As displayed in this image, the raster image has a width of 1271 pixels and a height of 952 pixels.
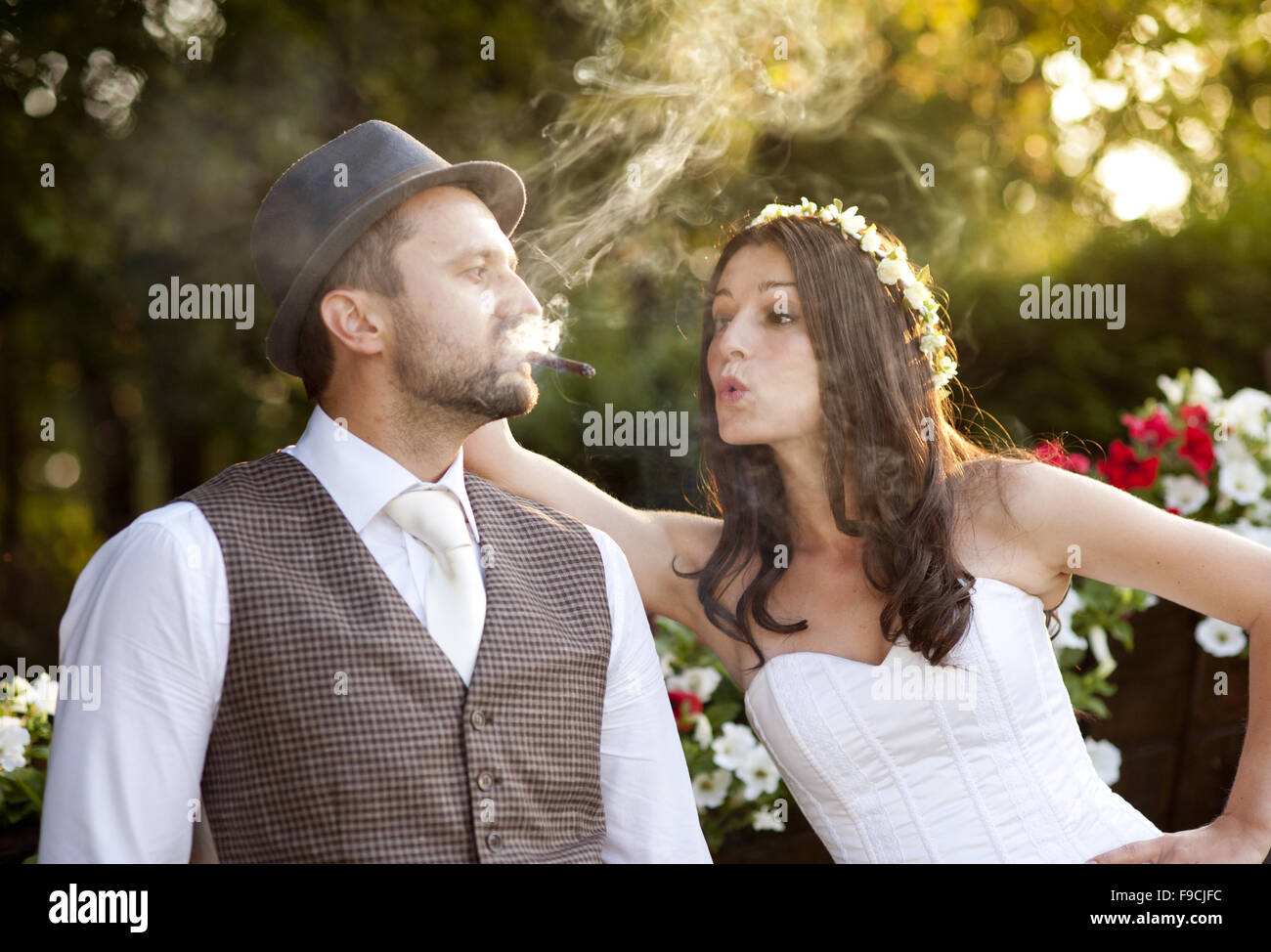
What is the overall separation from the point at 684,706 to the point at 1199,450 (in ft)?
5.86

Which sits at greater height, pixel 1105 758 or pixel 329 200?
pixel 329 200

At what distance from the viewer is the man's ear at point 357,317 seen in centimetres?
197

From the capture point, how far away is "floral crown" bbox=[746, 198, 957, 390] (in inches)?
93.4

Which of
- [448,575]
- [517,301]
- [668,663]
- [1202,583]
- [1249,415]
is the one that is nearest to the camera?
[448,575]

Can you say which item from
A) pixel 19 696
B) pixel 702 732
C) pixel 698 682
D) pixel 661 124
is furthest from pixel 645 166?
pixel 19 696

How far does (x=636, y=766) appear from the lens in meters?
2.05

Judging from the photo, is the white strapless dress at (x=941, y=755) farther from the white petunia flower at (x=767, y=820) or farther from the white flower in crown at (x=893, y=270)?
the white flower in crown at (x=893, y=270)

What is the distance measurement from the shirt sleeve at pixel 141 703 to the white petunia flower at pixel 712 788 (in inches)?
50.6

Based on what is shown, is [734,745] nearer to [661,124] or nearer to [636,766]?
[636,766]

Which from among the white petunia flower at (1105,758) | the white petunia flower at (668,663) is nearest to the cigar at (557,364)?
the white petunia flower at (668,663)

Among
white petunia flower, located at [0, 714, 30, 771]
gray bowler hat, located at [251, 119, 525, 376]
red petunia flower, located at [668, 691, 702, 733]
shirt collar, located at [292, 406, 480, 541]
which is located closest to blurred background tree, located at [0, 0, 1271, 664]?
red petunia flower, located at [668, 691, 702, 733]

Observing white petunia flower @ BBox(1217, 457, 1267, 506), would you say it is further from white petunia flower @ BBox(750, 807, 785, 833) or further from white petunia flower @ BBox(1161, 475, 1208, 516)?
white petunia flower @ BBox(750, 807, 785, 833)

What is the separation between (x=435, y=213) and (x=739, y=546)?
3.18 feet

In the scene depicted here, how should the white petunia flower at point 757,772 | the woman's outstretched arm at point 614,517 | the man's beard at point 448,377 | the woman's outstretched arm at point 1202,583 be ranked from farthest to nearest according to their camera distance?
the white petunia flower at point 757,772 < the woman's outstretched arm at point 614,517 < the woman's outstretched arm at point 1202,583 < the man's beard at point 448,377
